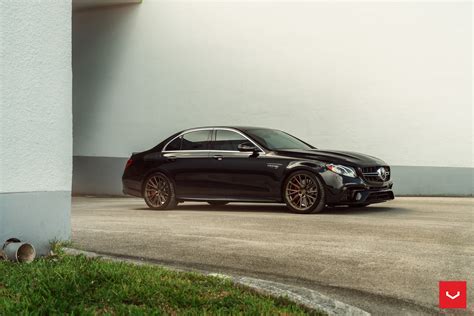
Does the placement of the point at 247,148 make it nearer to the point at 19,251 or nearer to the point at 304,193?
the point at 304,193

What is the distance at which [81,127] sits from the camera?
19.4 metres

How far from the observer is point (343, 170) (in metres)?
11.1

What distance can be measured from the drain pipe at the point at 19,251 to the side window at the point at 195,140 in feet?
21.1

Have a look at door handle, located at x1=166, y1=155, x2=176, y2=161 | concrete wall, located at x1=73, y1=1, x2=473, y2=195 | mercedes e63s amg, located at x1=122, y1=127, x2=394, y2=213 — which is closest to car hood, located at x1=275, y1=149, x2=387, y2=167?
mercedes e63s amg, located at x1=122, y1=127, x2=394, y2=213

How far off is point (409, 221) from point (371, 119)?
6261 millimetres

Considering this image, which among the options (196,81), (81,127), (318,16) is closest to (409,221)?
(318,16)

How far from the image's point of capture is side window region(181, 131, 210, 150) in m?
12.5

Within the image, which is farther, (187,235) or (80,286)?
(187,235)

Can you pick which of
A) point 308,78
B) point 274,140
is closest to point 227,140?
point 274,140

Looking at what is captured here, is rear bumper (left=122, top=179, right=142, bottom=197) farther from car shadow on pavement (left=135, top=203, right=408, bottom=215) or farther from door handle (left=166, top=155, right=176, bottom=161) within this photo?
door handle (left=166, top=155, right=176, bottom=161)

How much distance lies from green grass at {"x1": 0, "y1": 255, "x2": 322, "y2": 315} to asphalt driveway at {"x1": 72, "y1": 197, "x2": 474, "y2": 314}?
0.96 meters

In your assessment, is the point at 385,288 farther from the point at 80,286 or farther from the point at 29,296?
the point at 29,296

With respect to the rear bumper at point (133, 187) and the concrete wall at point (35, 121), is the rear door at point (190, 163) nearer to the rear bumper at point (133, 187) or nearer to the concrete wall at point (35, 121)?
the rear bumper at point (133, 187)

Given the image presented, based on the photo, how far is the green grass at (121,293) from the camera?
14.8ft
